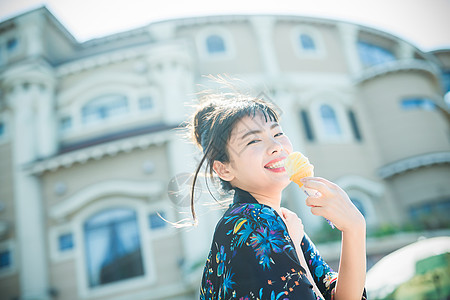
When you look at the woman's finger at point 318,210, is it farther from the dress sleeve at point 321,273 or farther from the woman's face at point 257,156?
the dress sleeve at point 321,273

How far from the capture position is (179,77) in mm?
12633

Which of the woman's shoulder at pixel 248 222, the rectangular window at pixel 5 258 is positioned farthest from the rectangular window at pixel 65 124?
the woman's shoulder at pixel 248 222

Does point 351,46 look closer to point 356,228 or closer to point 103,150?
point 103,150

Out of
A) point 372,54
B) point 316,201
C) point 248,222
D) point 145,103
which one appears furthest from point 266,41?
point 248,222

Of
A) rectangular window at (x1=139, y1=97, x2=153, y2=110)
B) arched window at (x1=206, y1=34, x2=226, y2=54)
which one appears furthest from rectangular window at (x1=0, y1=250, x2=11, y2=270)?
arched window at (x1=206, y1=34, x2=226, y2=54)

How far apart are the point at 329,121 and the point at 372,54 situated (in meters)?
5.72

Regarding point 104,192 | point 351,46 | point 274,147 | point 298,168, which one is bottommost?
point 298,168

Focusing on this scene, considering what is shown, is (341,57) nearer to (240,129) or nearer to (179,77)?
(179,77)

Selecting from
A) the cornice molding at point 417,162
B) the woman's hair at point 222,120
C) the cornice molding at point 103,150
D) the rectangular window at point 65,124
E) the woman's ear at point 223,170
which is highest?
the rectangular window at point 65,124

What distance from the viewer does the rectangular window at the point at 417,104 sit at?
15840mm

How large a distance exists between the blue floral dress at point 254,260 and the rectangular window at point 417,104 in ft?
54.5

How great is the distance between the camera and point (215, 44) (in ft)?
50.8

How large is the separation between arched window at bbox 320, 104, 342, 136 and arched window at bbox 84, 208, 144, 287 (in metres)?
8.73

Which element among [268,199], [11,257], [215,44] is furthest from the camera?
[215,44]
